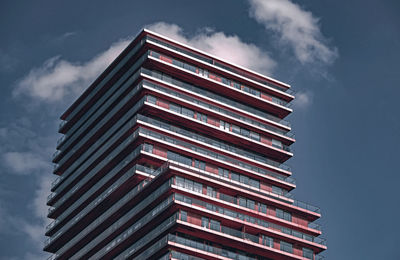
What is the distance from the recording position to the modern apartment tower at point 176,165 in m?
138

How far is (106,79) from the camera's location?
6634 inches

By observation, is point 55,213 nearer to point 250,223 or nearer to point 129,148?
point 129,148

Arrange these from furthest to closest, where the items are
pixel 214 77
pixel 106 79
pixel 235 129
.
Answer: pixel 106 79
pixel 214 77
pixel 235 129

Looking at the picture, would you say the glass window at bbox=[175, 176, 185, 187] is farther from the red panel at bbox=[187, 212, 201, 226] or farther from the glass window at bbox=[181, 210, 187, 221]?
the red panel at bbox=[187, 212, 201, 226]

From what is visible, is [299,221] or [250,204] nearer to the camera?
[250,204]

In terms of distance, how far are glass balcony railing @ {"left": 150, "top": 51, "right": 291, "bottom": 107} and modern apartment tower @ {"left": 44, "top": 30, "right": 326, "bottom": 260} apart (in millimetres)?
224

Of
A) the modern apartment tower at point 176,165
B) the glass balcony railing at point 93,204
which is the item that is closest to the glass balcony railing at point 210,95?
the modern apartment tower at point 176,165

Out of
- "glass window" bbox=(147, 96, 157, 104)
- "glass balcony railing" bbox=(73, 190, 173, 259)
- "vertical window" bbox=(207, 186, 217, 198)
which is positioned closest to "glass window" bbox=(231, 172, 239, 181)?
"vertical window" bbox=(207, 186, 217, 198)

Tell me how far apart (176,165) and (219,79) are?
90.3 ft

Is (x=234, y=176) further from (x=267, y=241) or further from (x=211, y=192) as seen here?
(x=267, y=241)

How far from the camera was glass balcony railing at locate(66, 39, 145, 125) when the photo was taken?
162 m

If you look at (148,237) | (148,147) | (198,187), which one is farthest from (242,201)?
(148,237)

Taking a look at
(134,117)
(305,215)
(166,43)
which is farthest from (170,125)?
(305,215)

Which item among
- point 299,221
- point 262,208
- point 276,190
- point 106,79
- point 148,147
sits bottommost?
point 299,221
